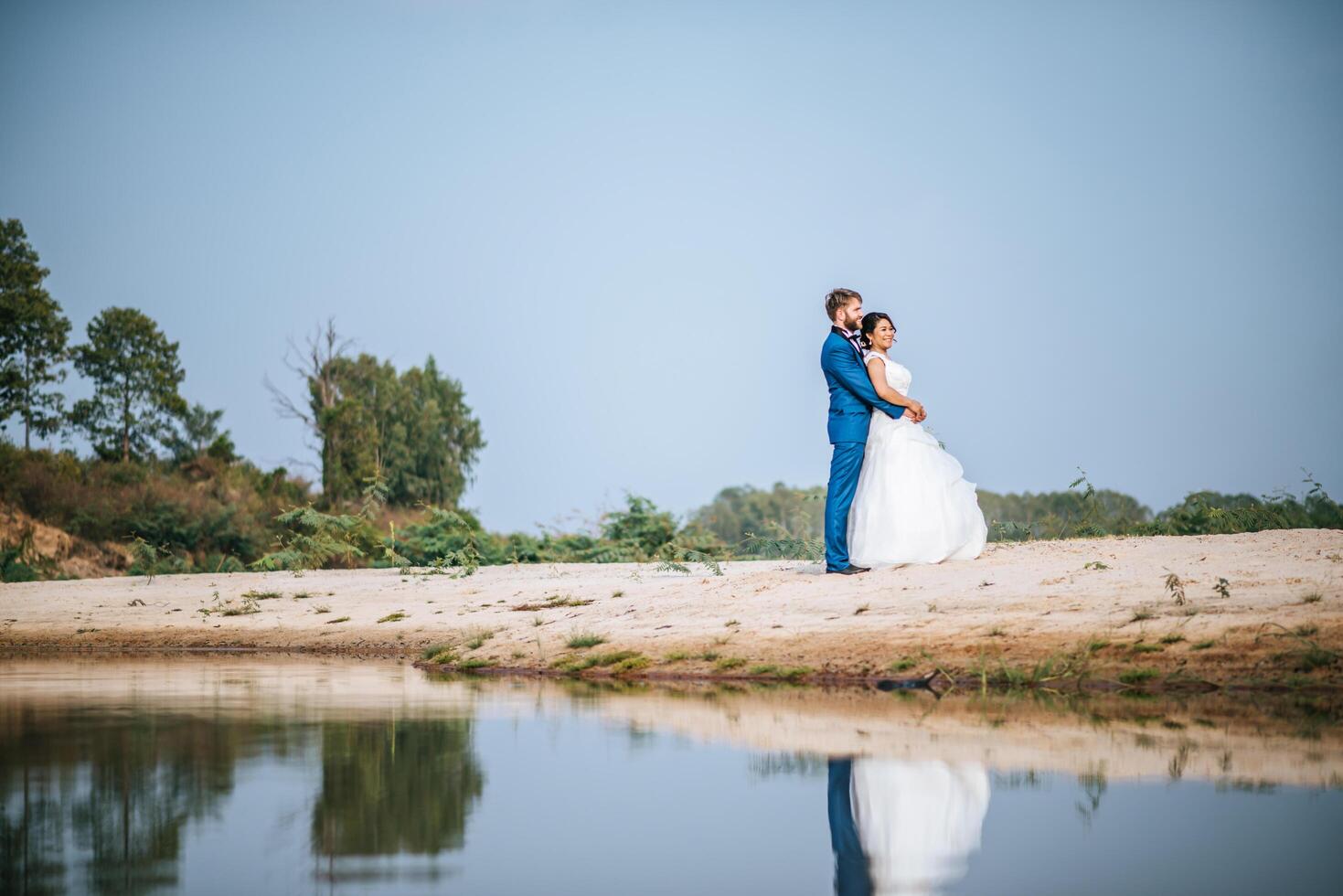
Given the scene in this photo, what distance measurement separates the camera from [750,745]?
6.17m

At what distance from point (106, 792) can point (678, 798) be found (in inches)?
84.4

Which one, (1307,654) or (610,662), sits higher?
(1307,654)

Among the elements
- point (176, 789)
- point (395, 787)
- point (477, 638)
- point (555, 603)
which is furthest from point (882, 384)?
point (176, 789)

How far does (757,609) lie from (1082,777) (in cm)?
593

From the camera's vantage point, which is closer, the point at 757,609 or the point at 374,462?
the point at 757,609

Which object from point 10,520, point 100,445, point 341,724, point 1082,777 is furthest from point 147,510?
point 1082,777

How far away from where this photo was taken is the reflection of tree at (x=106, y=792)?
3863 millimetres

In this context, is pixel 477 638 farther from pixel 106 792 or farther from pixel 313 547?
pixel 313 547

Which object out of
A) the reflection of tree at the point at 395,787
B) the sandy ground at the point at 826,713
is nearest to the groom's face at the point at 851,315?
the sandy ground at the point at 826,713

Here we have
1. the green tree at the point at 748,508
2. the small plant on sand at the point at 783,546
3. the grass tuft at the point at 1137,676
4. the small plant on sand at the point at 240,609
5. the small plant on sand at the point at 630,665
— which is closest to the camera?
the grass tuft at the point at 1137,676

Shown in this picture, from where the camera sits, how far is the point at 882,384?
11.6 m

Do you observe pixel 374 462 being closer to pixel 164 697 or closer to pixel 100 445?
pixel 100 445

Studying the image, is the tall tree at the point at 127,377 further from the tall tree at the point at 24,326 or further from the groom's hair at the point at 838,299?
the groom's hair at the point at 838,299

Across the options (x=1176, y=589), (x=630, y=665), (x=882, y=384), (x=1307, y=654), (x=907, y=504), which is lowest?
(x=630, y=665)
